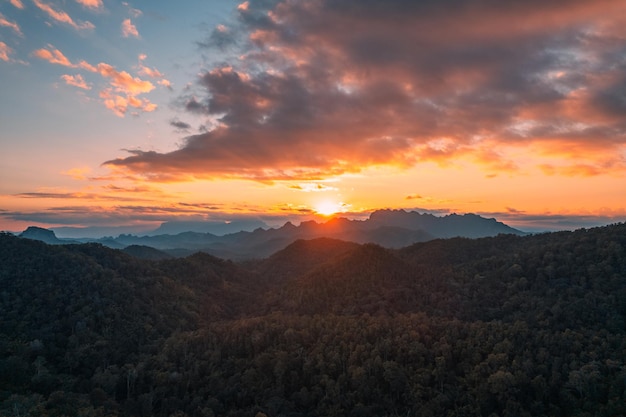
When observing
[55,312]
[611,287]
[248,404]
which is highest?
[611,287]

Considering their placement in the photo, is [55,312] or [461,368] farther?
[55,312]

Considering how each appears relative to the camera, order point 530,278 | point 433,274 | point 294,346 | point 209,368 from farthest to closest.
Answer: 1. point 433,274
2. point 530,278
3. point 294,346
4. point 209,368

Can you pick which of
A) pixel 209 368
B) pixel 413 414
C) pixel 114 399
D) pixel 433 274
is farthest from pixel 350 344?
pixel 433 274

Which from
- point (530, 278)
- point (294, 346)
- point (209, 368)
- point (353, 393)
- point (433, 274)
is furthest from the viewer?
point (433, 274)

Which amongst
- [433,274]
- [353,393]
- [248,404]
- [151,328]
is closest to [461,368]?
[353,393]

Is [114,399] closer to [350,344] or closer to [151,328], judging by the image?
[151,328]

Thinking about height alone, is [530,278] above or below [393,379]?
above
